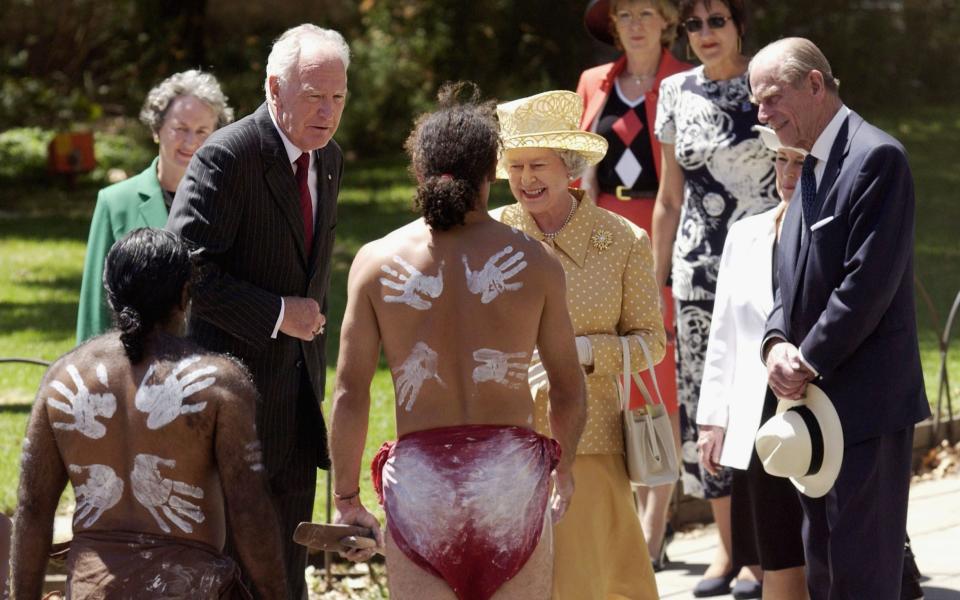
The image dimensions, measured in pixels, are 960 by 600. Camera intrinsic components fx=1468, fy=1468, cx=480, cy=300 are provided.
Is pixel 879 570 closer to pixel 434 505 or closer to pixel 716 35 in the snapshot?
pixel 434 505

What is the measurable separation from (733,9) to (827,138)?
214 cm

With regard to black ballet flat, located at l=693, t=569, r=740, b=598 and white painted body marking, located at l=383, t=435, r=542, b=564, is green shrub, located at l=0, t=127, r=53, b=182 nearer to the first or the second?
black ballet flat, located at l=693, t=569, r=740, b=598

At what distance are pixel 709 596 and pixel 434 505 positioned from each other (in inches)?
110

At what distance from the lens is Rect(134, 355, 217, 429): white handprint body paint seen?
11.5 feet

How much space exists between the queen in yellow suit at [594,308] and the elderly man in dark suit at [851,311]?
2.02ft

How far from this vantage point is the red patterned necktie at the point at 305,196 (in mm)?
4910

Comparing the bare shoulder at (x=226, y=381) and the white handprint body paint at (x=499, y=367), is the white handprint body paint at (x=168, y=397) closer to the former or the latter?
the bare shoulder at (x=226, y=381)

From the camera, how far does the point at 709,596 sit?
20.6ft

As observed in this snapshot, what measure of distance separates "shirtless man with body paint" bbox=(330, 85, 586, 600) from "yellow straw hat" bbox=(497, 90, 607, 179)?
1019 mm

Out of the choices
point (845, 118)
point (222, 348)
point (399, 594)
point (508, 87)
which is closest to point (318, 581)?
point (222, 348)

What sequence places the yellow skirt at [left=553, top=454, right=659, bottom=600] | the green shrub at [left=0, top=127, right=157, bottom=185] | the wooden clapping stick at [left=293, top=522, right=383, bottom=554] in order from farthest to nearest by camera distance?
1. the green shrub at [left=0, top=127, right=157, bottom=185]
2. the yellow skirt at [left=553, top=454, right=659, bottom=600]
3. the wooden clapping stick at [left=293, top=522, right=383, bottom=554]

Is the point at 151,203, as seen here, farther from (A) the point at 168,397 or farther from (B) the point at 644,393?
(A) the point at 168,397

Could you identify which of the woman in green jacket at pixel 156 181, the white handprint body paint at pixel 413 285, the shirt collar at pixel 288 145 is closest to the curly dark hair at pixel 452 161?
the white handprint body paint at pixel 413 285

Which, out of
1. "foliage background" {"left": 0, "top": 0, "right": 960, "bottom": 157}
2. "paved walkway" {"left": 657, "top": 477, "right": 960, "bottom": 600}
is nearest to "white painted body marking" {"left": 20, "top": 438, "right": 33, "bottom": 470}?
"paved walkway" {"left": 657, "top": 477, "right": 960, "bottom": 600}
